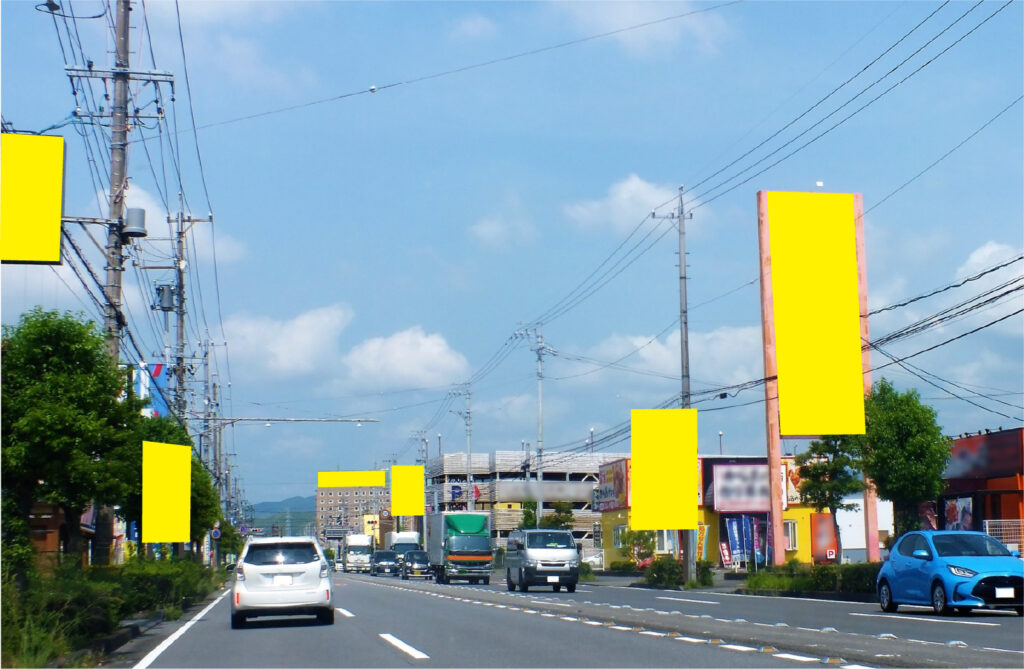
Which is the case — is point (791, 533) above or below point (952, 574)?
below

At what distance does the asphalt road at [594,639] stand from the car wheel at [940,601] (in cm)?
33

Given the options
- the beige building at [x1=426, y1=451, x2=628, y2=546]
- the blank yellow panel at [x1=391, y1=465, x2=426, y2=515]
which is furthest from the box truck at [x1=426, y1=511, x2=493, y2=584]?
the beige building at [x1=426, y1=451, x2=628, y2=546]

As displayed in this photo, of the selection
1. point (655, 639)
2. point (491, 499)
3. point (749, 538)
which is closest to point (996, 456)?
point (749, 538)

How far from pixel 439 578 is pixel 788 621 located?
36638mm

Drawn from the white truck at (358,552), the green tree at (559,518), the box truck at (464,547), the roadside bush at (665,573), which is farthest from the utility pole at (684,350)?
the white truck at (358,552)

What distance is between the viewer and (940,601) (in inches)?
822

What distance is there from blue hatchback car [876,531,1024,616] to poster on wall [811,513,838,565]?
1251 inches

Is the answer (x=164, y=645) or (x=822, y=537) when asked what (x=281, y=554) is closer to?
(x=164, y=645)

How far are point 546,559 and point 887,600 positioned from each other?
16.7 meters

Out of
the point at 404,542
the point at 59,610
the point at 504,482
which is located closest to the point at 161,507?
the point at 59,610

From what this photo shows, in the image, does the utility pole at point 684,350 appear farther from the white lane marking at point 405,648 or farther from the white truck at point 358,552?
the white truck at point 358,552

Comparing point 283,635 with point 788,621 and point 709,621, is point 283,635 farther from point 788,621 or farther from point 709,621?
point 788,621

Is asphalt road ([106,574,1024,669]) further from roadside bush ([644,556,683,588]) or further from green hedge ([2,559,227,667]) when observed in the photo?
roadside bush ([644,556,683,588])

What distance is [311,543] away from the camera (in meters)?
20.0
